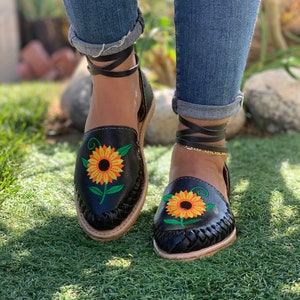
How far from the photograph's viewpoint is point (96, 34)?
3.77 ft

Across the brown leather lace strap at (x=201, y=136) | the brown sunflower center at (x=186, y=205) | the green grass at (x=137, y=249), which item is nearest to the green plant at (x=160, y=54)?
the green grass at (x=137, y=249)

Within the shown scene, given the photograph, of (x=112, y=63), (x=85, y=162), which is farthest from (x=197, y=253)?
(x=112, y=63)

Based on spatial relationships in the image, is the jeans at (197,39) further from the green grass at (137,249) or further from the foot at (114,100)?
the green grass at (137,249)

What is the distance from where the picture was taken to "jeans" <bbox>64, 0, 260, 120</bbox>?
104 centimetres

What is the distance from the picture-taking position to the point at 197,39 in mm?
1061

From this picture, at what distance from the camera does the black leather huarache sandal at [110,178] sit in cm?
115

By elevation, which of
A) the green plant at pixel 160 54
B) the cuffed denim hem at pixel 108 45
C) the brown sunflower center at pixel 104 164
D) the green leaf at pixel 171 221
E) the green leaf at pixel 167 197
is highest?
the cuffed denim hem at pixel 108 45

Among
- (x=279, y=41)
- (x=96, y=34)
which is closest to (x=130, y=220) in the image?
(x=96, y=34)

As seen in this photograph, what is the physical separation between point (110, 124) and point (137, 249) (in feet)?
0.93

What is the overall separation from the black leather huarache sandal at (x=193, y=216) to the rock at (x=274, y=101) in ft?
3.26

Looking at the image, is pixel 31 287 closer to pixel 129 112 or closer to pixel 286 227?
pixel 129 112

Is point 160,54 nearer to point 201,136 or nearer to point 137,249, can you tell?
point 201,136

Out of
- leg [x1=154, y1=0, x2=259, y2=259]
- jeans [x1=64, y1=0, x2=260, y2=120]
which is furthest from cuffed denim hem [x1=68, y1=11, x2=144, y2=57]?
leg [x1=154, y1=0, x2=259, y2=259]

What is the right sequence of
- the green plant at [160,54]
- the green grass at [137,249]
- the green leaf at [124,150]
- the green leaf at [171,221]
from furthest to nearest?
the green plant at [160,54] → the green leaf at [124,150] → the green leaf at [171,221] → the green grass at [137,249]
